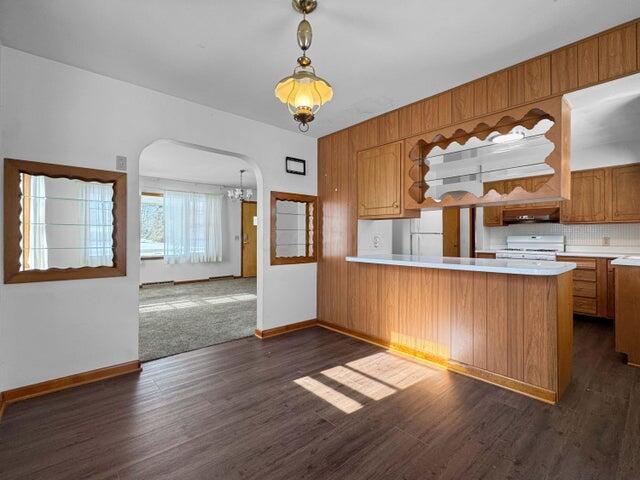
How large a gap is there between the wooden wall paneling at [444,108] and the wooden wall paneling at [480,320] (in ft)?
4.82

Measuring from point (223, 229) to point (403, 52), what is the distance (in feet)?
22.5

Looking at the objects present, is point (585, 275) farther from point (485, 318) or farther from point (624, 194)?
point (485, 318)

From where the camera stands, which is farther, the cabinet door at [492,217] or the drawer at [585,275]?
the cabinet door at [492,217]

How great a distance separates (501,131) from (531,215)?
2895 mm

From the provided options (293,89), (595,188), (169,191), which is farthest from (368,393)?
(169,191)

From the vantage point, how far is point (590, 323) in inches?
170

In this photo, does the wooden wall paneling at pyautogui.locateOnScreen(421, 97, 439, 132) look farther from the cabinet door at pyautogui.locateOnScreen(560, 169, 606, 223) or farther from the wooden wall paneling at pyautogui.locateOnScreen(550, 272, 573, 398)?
the cabinet door at pyautogui.locateOnScreen(560, 169, 606, 223)

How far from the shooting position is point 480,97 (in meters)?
2.69

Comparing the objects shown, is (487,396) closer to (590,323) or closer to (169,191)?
(590,323)

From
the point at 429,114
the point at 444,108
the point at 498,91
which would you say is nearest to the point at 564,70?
the point at 498,91

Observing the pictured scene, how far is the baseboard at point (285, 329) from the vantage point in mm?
3672

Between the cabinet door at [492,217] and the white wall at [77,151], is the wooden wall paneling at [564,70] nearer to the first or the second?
the white wall at [77,151]

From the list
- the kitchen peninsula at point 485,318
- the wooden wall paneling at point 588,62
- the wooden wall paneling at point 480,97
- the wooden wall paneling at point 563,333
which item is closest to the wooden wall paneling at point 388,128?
the wooden wall paneling at point 480,97

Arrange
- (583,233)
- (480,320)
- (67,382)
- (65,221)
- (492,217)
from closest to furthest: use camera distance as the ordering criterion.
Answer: (67,382) < (480,320) < (65,221) < (583,233) < (492,217)
